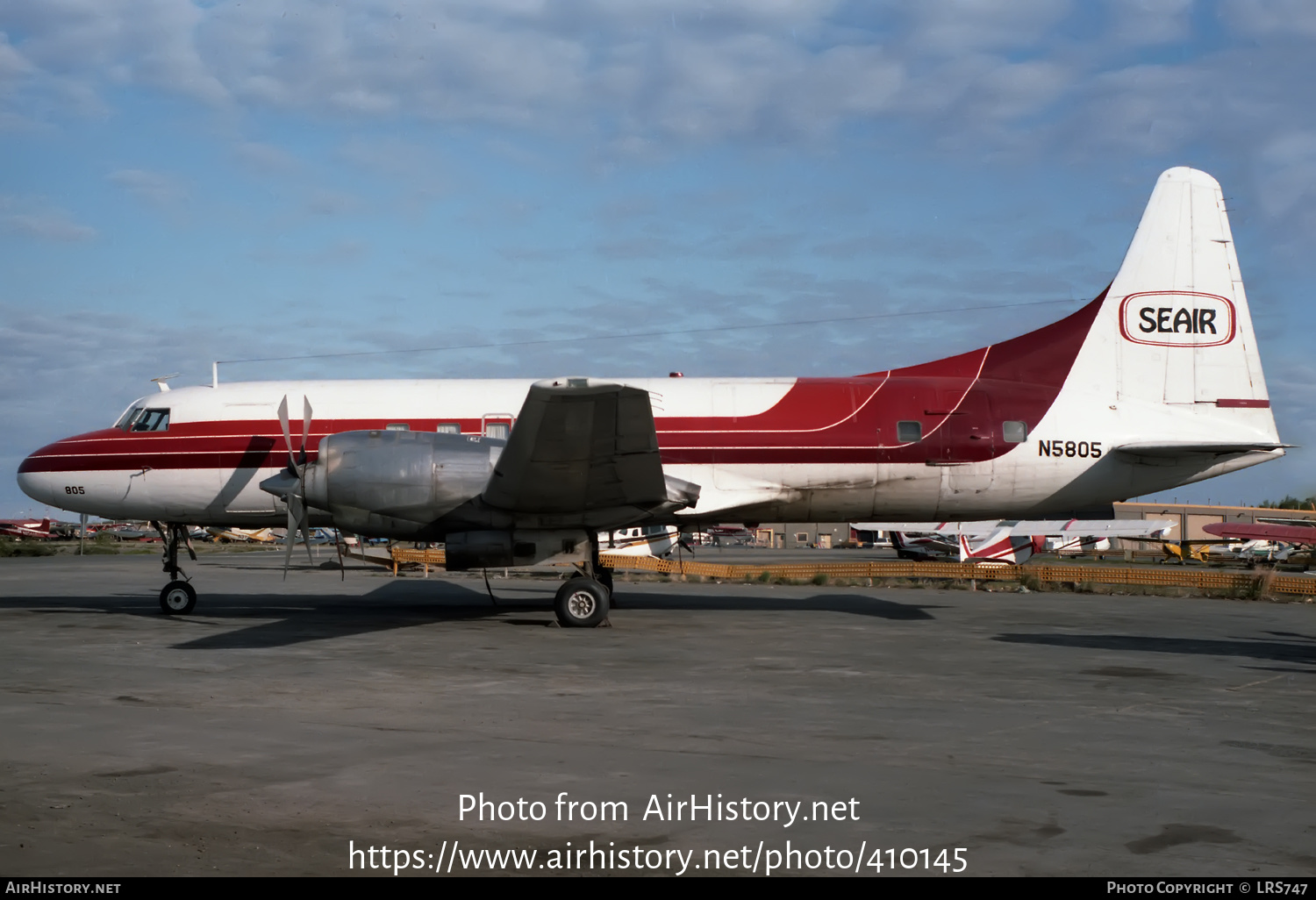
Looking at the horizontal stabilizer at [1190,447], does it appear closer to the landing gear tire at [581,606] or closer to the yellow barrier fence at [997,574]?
the landing gear tire at [581,606]

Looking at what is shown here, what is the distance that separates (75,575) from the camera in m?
31.9

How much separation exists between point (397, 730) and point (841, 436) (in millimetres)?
11683

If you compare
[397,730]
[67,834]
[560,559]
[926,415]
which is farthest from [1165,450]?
[67,834]

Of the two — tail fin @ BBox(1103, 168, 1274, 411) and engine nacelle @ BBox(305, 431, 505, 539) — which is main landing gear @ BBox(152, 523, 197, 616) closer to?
engine nacelle @ BBox(305, 431, 505, 539)

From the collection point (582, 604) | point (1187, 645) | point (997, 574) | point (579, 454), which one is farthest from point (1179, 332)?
point (997, 574)

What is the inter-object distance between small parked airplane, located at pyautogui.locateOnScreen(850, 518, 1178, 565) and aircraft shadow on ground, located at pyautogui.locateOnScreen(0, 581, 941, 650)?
10882 millimetres

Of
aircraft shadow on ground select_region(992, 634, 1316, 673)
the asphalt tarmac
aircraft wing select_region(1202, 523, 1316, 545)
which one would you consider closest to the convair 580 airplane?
the asphalt tarmac

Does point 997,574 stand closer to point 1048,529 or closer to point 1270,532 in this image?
point 1048,529

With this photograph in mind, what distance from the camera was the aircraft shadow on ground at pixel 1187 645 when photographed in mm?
14539

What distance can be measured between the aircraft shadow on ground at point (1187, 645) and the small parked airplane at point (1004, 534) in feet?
53.9

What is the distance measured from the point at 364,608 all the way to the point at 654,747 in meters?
13.8

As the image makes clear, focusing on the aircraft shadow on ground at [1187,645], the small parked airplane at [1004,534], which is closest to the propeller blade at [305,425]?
the aircraft shadow on ground at [1187,645]

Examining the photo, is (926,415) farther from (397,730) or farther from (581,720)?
(397,730)

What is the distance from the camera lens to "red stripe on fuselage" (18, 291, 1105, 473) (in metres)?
18.6
